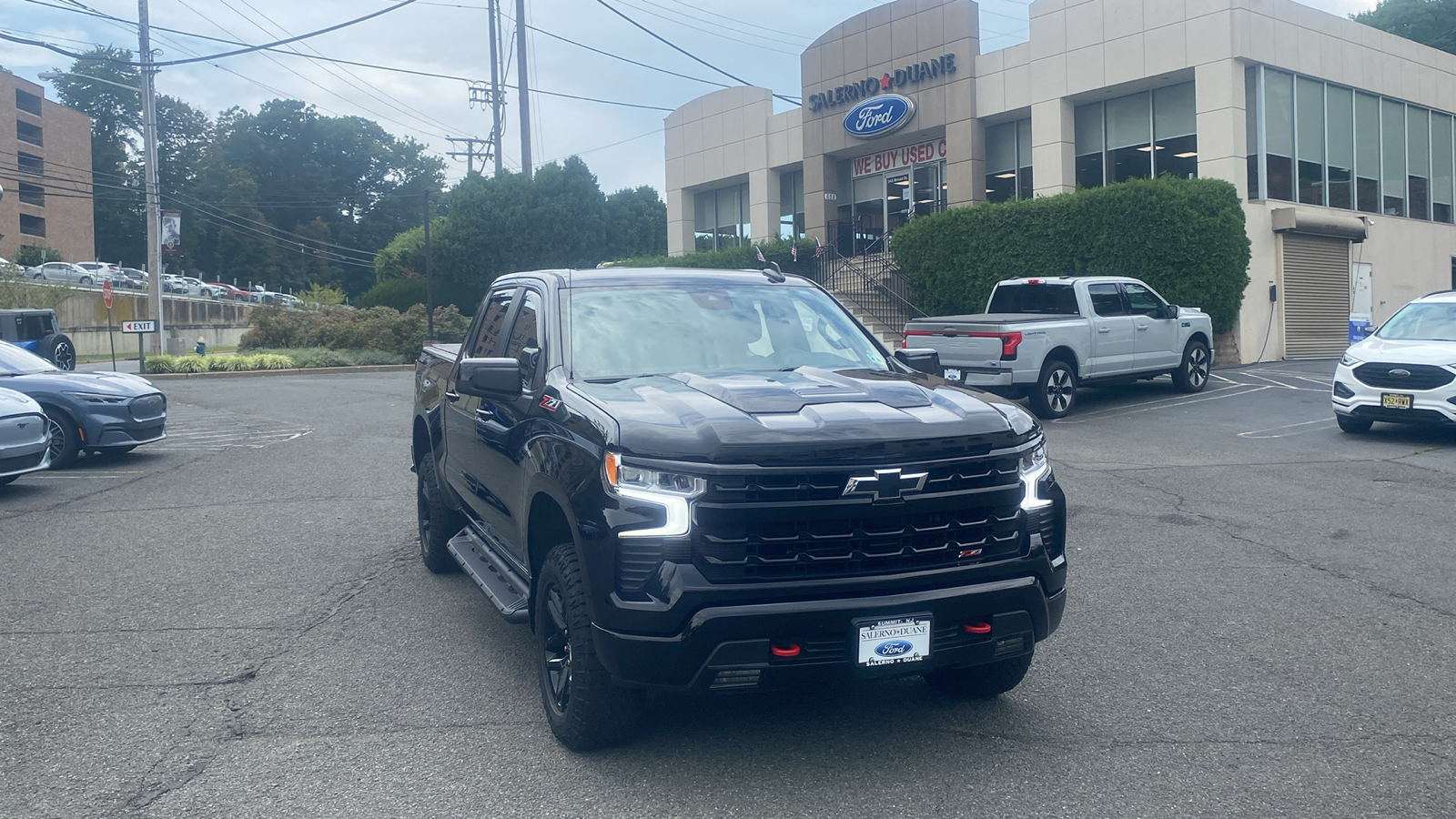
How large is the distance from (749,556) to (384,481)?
8411 millimetres

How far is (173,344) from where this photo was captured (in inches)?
1641

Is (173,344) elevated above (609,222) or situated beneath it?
situated beneath

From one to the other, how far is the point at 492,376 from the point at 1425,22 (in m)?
60.0

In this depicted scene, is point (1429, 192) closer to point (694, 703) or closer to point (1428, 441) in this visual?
point (1428, 441)

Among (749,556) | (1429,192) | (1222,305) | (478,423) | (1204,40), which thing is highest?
(1204,40)

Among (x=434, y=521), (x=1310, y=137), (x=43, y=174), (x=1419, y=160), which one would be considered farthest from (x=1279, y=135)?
(x=43, y=174)

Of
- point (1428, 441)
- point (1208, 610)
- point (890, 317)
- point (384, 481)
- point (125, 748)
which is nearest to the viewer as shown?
point (125, 748)

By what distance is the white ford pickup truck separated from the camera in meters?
15.4

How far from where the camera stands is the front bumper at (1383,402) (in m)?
12.7

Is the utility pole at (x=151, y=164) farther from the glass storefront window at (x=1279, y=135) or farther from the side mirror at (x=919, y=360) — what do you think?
the side mirror at (x=919, y=360)

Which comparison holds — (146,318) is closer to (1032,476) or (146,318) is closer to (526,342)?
(526,342)

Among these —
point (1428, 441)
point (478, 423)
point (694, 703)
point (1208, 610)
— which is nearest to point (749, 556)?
point (694, 703)

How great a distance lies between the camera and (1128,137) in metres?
26.6

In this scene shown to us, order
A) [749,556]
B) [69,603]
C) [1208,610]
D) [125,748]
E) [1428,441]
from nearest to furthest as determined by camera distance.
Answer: [749,556] → [125,748] → [1208,610] → [69,603] → [1428,441]
